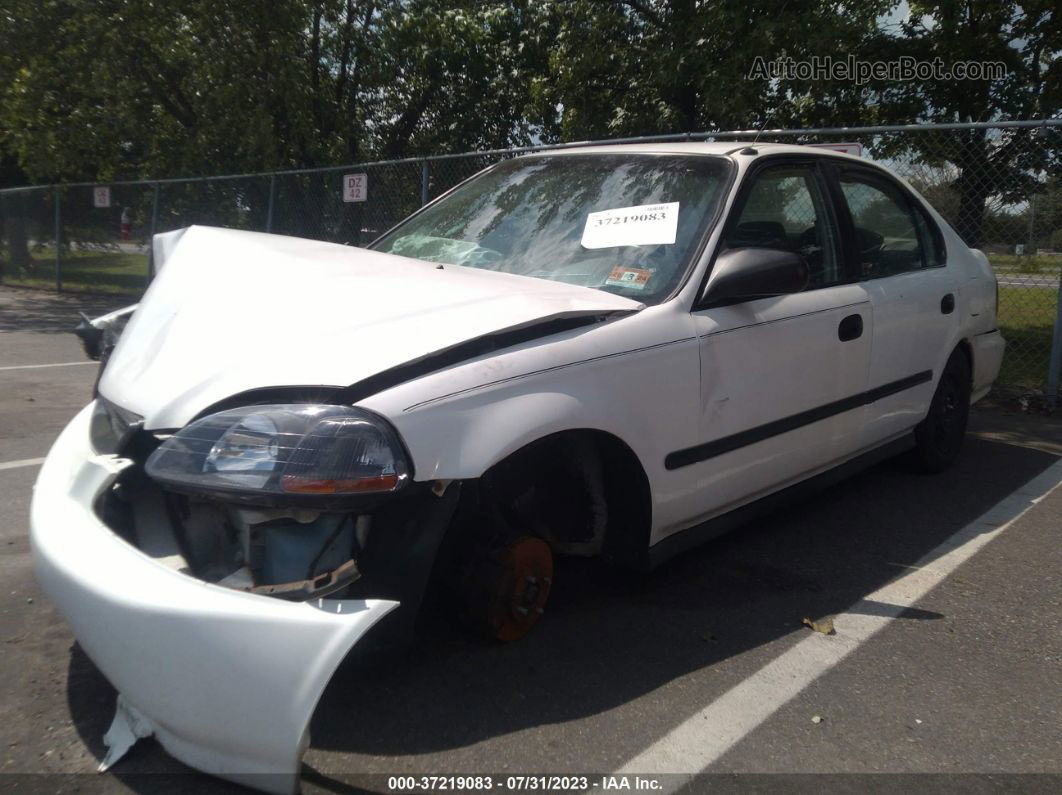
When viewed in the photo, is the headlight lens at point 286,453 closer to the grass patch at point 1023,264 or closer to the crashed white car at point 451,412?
the crashed white car at point 451,412

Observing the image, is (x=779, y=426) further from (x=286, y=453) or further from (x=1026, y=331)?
(x=1026, y=331)

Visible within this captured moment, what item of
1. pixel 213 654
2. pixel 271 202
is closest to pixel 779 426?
pixel 213 654

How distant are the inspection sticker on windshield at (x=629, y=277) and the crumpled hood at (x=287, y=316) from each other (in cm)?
15

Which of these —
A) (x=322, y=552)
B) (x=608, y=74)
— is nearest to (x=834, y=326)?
(x=322, y=552)

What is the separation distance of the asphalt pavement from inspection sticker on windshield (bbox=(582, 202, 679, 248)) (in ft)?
4.05

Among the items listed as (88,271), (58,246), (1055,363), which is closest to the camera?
(1055,363)

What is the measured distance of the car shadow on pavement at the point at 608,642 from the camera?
257 cm

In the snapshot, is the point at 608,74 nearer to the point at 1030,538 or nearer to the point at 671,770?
the point at 1030,538

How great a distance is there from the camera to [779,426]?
3594 mm

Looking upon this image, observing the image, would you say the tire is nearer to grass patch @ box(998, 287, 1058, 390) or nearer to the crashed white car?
the crashed white car

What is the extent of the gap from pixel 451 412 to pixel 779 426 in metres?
1.58

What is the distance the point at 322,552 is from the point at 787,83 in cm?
920

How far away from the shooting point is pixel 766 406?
3512mm

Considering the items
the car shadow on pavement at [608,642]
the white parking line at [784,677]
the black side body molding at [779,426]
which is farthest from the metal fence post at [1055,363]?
the white parking line at [784,677]
